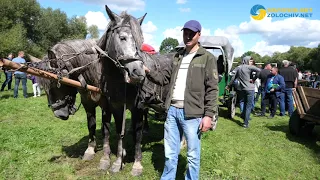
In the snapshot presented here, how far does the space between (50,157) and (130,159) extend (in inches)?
60.7

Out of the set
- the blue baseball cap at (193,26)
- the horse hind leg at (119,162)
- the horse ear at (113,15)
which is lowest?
the horse hind leg at (119,162)

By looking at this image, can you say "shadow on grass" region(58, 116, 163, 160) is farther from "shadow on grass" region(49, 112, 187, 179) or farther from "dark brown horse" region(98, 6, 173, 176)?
"dark brown horse" region(98, 6, 173, 176)

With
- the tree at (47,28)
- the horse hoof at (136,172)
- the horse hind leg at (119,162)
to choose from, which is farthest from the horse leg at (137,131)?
the tree at (47,28)

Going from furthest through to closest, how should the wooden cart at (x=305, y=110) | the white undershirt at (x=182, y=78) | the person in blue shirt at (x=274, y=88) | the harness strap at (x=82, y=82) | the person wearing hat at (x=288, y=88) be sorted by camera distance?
1. the person wearing hat at (x=288, y=88)
2. the person in blue shirt at (x=274, y=88)
3. the wooden cart at (x=305, y=110)
4. the harness strap at (x=82, y=82)
5. the white undershirt at (x=182, y=78)

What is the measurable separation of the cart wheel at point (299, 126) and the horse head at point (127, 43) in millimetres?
5244

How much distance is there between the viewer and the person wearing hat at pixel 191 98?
2.81m

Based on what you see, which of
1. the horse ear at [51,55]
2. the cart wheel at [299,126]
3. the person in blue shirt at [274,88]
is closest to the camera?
the horse ear at [51,55]

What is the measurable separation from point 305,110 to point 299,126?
65 cm

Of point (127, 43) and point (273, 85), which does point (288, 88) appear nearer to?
point (273, 85)

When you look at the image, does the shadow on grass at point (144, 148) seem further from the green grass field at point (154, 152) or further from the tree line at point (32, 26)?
the tree line at point (32, 26)

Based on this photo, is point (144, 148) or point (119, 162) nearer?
point (119, 162)

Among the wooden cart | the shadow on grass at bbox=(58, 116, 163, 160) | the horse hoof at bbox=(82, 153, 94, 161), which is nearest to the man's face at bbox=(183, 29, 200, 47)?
the shadow on grass at bbox=(58, 116, 163, 160)

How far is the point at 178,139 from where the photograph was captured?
10.2 ft

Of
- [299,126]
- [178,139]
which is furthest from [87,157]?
[299,126]
